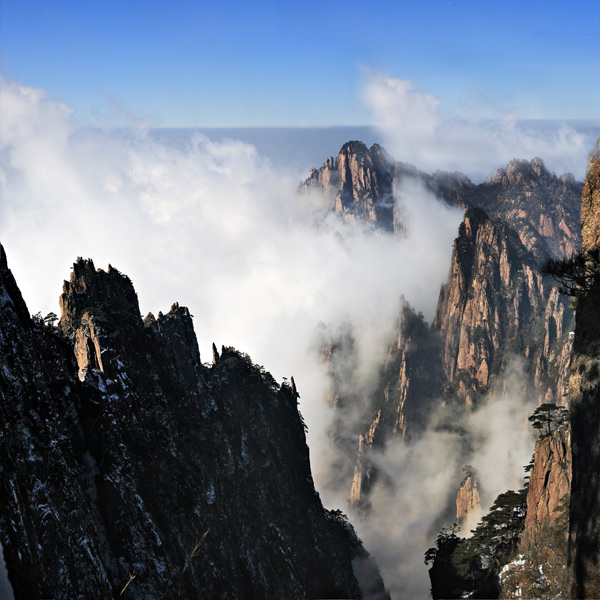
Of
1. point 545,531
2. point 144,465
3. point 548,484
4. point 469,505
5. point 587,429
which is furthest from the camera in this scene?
point 469,505

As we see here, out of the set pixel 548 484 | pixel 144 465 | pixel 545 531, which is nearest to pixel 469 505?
pixel 548 484

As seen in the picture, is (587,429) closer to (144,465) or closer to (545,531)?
(144,465)

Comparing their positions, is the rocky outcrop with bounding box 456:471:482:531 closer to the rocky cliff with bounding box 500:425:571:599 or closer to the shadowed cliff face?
the shadowed cliff face

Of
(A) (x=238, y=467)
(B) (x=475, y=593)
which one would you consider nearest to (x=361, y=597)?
A: (B) (x=475, y=593)

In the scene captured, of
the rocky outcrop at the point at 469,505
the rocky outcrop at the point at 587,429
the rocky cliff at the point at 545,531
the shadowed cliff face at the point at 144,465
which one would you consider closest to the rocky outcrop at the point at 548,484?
the rocky cliff at the point at 545,531

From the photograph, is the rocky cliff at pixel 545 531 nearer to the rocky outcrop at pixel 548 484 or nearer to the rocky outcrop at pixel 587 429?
the rocky outcrop at pixel 548 484

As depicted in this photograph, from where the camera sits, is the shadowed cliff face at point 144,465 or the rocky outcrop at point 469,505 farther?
the rocky outcrop at point 469,505
